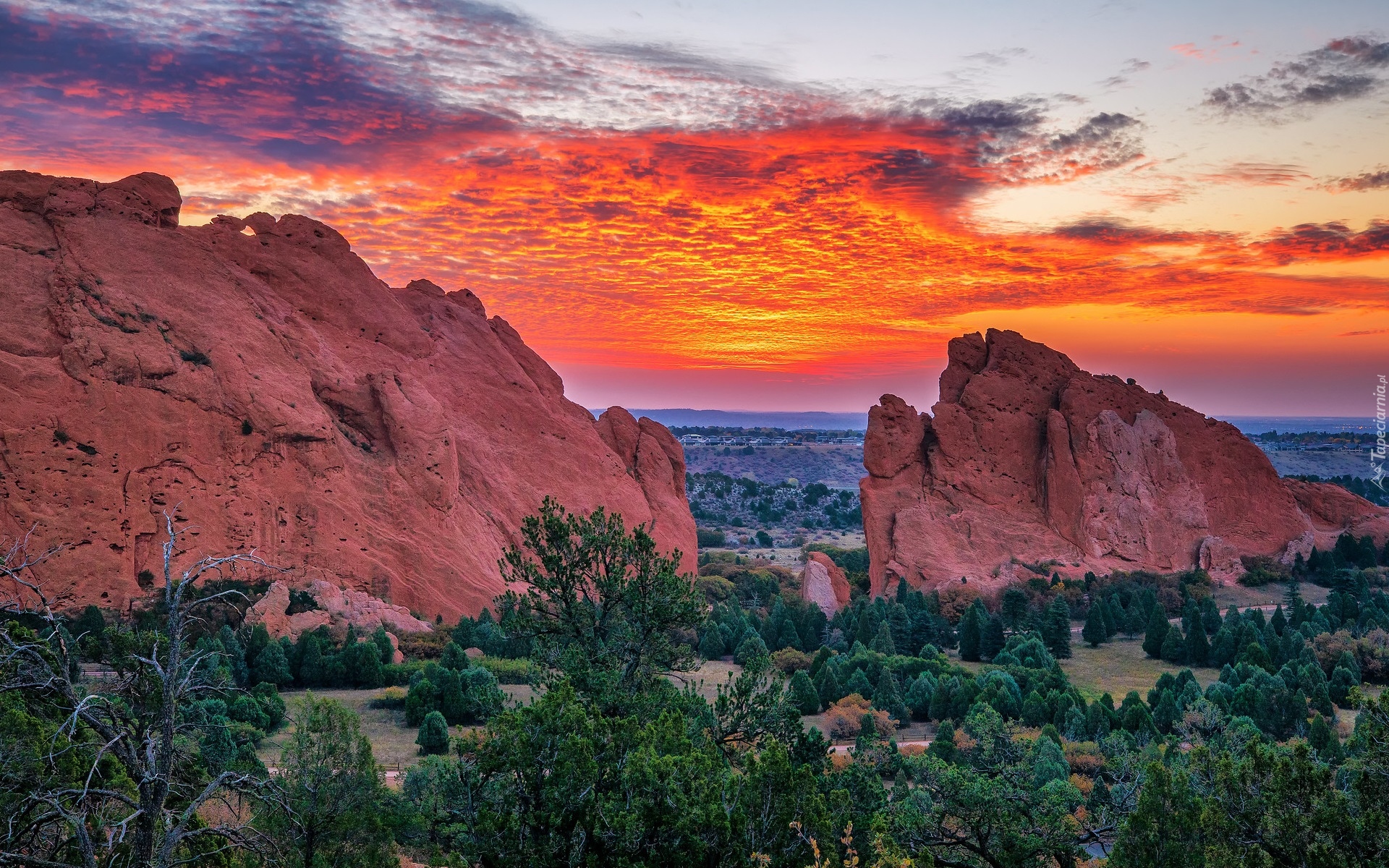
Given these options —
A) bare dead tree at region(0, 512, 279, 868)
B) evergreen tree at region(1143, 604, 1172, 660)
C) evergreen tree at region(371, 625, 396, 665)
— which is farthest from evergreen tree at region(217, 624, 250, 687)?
evergreen tree at region(1143, 604, 1172, 660)

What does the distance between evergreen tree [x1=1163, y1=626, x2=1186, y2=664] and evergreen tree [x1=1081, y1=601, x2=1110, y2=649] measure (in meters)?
4.29

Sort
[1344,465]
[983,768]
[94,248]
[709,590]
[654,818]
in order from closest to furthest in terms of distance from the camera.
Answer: [654,818], [983,768], [94,248], [709,590], [1344,465]

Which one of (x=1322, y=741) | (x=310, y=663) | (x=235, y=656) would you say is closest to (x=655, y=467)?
(x=310, y=663)

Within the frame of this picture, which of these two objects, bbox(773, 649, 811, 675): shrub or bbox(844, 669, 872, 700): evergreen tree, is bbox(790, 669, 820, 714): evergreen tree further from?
bbox(773, 649, 811, 675): shrub

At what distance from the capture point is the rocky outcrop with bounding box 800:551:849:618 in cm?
5588

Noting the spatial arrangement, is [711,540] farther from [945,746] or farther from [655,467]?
[945,746]

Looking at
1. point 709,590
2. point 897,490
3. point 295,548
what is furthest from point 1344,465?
point 295,548

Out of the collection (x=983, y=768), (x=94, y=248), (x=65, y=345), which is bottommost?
(x=983, y=768)

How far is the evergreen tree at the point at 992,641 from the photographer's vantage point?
45531 mm

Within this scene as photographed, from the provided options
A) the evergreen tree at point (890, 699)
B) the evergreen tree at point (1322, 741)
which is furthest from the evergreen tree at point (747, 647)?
the evergreen tree at point (1322, 741)

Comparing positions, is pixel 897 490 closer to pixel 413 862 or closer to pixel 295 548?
pixel 295 548

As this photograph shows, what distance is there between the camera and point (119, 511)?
119 ft

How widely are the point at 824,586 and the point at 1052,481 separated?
17.7 meters

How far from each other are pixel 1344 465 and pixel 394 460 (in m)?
178
